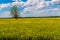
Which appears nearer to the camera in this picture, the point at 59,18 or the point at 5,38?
the point at 5,38

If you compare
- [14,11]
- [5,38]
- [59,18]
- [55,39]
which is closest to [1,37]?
[5,38]

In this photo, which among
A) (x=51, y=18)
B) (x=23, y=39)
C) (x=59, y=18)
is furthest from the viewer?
(x=51, y=18)

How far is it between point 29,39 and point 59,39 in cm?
157

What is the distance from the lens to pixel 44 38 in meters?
12.0

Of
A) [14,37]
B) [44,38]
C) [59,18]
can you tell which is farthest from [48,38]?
[59,18]

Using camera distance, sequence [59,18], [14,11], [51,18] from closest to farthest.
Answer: [59,18] < [51,18] < [14,11]

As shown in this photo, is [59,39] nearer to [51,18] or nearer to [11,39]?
[11,39]

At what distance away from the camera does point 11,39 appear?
12172 millimetres

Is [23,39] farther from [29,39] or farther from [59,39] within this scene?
[59,39]

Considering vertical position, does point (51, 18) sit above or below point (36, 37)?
below

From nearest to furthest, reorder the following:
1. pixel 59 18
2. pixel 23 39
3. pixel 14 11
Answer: pixel 23 39
pixel 59 18
pixel 14 11

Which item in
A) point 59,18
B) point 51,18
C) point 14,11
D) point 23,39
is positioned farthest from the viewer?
point 14,11

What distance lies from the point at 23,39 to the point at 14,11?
151 feet

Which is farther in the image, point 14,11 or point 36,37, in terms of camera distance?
point 14,11
